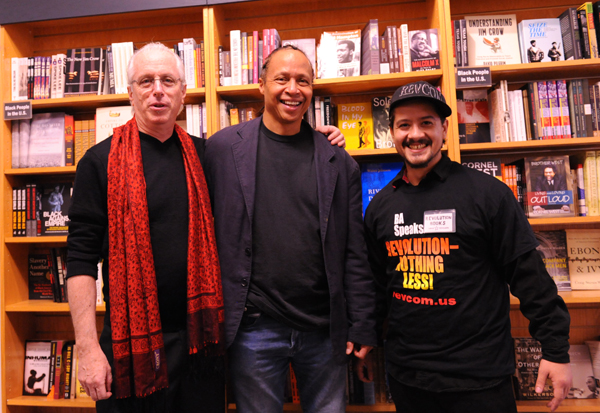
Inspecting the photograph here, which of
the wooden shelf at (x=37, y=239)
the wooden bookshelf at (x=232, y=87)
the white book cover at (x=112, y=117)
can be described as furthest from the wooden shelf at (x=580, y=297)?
the wooden shelf at (x=37, y=239)

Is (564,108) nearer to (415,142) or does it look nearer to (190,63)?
(415,142)

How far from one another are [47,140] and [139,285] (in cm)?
149

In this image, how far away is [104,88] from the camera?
2.11 meters

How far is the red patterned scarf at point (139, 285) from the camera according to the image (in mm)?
1203

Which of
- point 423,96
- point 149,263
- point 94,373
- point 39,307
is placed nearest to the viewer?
point 94,373

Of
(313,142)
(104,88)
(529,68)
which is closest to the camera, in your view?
(313,142)

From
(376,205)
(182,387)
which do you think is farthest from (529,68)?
(182,387)

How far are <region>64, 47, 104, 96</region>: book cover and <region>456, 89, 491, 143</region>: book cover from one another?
2.10 meters

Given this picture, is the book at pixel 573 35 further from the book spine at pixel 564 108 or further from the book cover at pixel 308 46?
the book cover at pixel 308 46

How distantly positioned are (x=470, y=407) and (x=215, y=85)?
1881mm

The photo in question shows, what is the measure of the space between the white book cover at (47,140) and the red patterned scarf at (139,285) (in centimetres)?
110

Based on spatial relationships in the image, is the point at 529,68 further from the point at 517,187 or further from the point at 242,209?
the point at 242,209

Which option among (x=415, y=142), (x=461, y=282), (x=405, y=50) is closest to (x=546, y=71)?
(x=405, y=50)

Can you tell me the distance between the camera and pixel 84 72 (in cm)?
212
